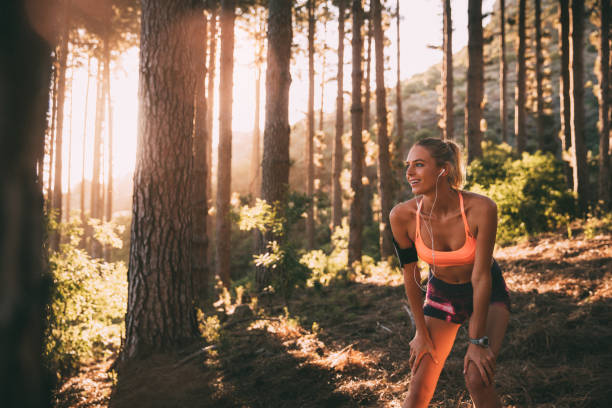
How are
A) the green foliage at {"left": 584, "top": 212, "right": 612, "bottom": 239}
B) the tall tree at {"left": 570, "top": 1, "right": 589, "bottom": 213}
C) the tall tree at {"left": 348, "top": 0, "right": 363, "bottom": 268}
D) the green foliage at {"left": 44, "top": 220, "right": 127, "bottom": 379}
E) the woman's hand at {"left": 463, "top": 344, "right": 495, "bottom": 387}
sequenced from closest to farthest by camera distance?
the woman's hand at {"left": 463, "top": 344, "right": 495, "bottom": 387}, the green foliage at {"left": 44, "top": 220, "right": 127, "bottom": 379}, the green foliage at {"left": 584, "top": 212, "right": 612, "bottom": 239}, the tall tree at {"left": 570, "top": 1, "right": 589, "bottom": 213}, the tall tree at {"left": 348, "top": 0, "right": 363, "bottom": 268}

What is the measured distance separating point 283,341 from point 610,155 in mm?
13420

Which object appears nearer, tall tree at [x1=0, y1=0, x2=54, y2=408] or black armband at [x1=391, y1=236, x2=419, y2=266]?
tall tree at [x1=0, y1=0, x2=54, y2=408]

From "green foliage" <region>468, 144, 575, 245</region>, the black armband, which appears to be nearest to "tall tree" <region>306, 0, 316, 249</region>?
"green foliage" <region>468, 144, 575, 245</region>

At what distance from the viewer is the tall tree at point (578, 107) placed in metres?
10.9

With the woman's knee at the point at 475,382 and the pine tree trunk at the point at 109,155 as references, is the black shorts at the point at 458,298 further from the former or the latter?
the pine tree trunk at the point at 109,155

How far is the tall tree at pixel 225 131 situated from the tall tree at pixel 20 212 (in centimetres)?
956

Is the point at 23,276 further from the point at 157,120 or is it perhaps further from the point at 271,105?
the point at 271,105

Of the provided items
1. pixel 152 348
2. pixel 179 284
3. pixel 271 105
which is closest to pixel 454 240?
pixel 179 284

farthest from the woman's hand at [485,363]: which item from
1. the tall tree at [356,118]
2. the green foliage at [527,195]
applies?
the tall tree at [356,118]

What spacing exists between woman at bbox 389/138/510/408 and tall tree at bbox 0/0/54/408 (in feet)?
7.14

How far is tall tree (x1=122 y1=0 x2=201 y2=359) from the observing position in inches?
209

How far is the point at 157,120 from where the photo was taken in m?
5.38

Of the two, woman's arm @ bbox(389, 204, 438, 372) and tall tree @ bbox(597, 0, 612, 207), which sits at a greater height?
tall tree @ bbox(597, 0, 612, 207)

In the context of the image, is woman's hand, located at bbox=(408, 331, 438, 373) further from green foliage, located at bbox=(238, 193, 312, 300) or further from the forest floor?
green foliage, located at bbox=(238, 193, 312, 300)
